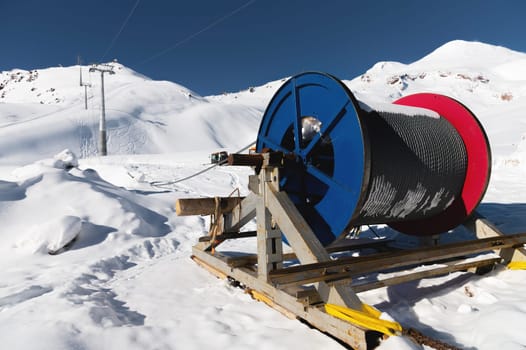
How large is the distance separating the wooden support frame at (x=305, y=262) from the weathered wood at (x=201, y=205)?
0.06m

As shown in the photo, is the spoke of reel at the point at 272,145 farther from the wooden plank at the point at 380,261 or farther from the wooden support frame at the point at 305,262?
the wooden plank at the point at 380,261

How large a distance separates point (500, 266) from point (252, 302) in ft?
9.29

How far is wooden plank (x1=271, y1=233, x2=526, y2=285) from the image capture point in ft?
9.99

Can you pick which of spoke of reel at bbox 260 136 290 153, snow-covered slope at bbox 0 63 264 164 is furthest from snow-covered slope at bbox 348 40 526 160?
spoke of reel at bbox 260 136 290 153

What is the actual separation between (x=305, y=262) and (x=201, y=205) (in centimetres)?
172

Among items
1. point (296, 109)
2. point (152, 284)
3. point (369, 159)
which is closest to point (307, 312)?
point (369, 159)

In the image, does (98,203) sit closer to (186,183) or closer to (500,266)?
(186,183)

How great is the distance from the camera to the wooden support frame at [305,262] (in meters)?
2.95

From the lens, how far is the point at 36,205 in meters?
6.98

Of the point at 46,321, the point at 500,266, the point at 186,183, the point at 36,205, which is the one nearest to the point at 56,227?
the point at 36,205

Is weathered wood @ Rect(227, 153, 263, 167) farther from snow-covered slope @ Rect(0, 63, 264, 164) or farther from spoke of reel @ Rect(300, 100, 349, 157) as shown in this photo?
snow-covered slope @ Rect(0, 63, 264, 164)

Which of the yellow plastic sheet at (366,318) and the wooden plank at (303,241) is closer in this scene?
the yellow plastic sheet at (366,318)

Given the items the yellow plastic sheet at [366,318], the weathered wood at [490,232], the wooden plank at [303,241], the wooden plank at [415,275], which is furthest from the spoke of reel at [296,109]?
the weathered wood at [490,232]

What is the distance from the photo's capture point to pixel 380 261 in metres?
3.50
